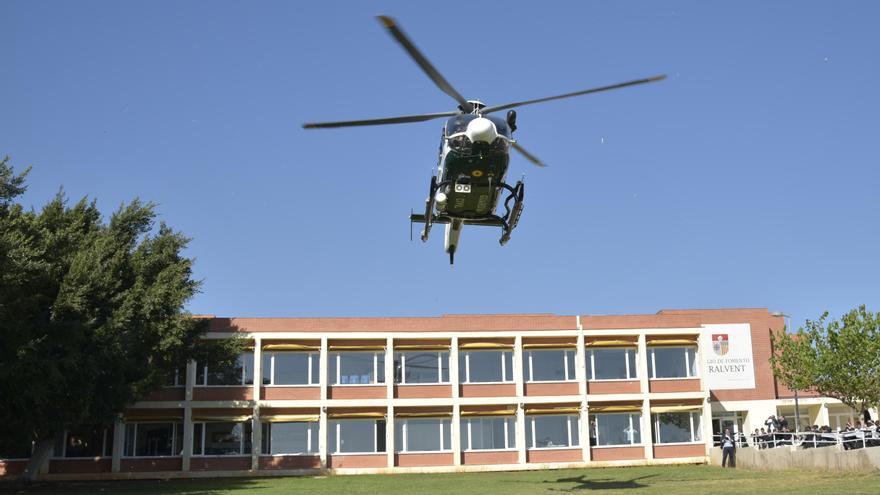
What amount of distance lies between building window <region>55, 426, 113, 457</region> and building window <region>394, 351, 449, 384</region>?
13359 millimetres

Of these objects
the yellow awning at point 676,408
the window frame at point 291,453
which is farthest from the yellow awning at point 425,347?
the yellow awning at point 676,408

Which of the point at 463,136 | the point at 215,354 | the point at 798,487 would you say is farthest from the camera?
the point at 215,354

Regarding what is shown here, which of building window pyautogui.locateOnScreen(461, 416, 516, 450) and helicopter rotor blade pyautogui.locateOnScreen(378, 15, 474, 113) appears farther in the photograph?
building window pyautogui.locateOnScreen(461, 416, 516, 450)

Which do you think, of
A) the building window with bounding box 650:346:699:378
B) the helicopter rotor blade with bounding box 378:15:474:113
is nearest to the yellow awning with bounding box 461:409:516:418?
the building window with bounding box 650:346:699:378

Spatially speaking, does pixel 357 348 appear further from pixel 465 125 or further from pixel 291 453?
pixel 465 125

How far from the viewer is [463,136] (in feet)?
68.2

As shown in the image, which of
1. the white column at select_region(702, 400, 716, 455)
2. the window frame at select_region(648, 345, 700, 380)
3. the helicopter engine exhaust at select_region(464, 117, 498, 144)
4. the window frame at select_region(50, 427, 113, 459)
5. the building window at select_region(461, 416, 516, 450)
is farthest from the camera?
the window frame at select_region(648, 345, 700, 380)

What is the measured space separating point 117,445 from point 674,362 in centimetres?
2655

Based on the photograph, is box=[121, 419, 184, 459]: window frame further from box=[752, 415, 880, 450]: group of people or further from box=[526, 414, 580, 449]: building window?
box=[752, 415, 880, 450]: group of people

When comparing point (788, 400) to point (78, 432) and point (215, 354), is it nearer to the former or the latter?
point (215, 354)

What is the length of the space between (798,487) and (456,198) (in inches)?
443

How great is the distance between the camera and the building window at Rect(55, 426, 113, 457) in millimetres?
39531

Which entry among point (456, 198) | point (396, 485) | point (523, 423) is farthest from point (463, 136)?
point (523, 423)

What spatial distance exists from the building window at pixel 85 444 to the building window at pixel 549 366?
1950 cm
